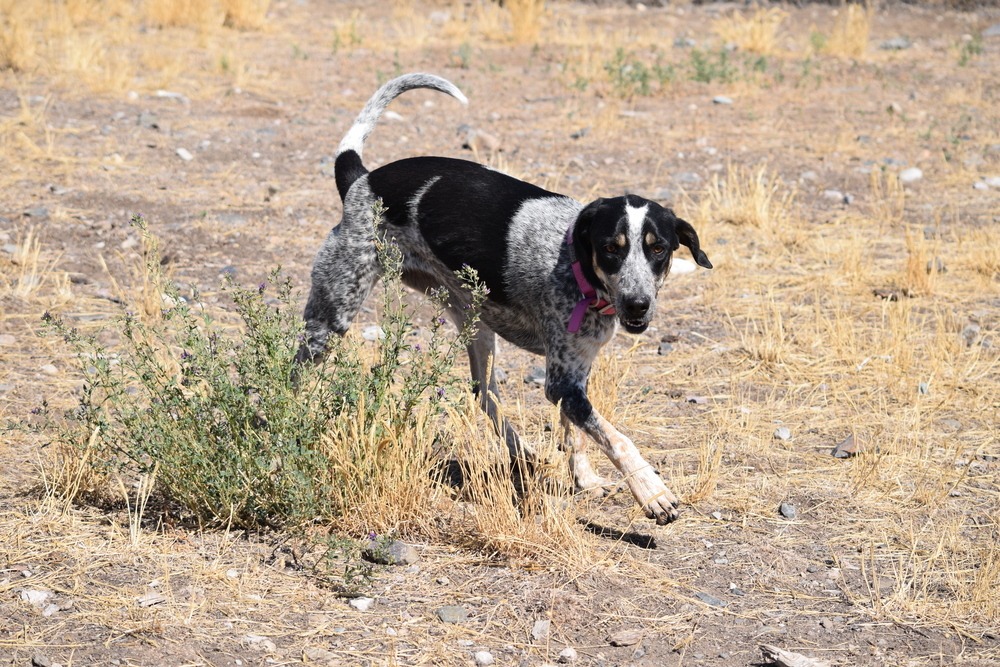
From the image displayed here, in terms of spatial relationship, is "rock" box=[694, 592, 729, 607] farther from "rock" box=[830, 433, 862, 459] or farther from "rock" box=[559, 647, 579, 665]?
"rock" box=[830, 433, 862, 459]

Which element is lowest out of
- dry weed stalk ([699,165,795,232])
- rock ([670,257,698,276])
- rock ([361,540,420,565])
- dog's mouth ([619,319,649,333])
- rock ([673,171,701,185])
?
rock ([361,540,420,565])

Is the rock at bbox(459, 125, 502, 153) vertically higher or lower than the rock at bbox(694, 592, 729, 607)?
higher

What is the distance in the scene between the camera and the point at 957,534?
12.4 feet

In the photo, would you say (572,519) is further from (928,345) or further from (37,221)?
(37,221)

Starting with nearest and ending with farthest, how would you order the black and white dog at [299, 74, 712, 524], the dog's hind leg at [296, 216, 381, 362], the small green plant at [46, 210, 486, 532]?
the small green plant at [46, 210, 486, 532]
the black and white dog at [299, 74, 712, 524]
the dog's hind leg at [296, 216, 381, 362]

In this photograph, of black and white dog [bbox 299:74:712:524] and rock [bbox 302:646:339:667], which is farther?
black and white dog [bbox 299:74:712:524]

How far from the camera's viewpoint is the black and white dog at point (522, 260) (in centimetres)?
386

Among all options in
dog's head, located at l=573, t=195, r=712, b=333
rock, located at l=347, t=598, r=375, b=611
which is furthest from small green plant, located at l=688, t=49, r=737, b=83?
rock, located at l=347, t=598, r=375, b=611

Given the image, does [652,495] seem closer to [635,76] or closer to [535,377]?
[535,377]

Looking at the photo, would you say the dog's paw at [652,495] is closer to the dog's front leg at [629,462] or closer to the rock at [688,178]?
the dog's front leg at [629,462]

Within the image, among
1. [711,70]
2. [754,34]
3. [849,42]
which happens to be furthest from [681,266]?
[849,42]

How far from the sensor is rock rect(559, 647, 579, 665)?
3.09m

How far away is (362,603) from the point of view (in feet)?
10.8

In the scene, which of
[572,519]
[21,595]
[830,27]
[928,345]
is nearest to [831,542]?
[572,519]
